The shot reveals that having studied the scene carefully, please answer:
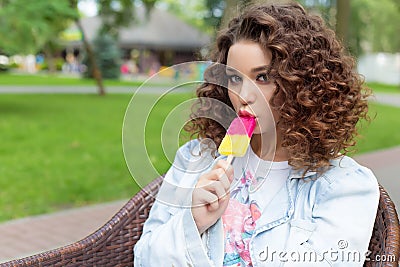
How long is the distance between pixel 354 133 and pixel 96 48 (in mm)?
30522

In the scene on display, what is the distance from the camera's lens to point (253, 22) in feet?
5.18

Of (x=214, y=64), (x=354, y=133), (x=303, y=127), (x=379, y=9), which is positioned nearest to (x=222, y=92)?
(x=214, y=64)

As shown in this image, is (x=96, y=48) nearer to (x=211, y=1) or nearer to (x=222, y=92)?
(x=211, y=1)

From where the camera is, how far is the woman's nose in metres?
1.47

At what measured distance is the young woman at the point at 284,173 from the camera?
58.2 inches

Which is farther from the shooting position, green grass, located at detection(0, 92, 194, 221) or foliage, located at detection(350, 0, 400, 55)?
foliage, located at detection(350, 0, 400, 55)

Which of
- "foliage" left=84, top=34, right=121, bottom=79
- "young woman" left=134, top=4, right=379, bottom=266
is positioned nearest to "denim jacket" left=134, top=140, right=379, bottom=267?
"young woman" left=134, top=4, right=379, bottom=266

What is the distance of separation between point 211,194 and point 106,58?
30.2m

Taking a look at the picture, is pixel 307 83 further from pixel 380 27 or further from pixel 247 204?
pixel 380 27

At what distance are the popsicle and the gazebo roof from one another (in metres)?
44.0

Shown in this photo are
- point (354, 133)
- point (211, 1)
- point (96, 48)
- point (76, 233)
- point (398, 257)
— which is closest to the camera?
point (398, 257)

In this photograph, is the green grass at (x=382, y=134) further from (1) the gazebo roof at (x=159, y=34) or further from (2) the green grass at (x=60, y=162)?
(1) the gazebo roof at (x=159, y=34)

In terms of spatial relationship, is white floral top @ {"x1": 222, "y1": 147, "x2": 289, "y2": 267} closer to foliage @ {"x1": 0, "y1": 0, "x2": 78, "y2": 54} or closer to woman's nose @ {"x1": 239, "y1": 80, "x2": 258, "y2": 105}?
woman's nose @ {"x1": 239, "y1": 80, "x2": 258, "y2": 105}

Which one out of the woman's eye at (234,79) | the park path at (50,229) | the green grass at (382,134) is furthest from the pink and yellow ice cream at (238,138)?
the green grass at (382,134)
